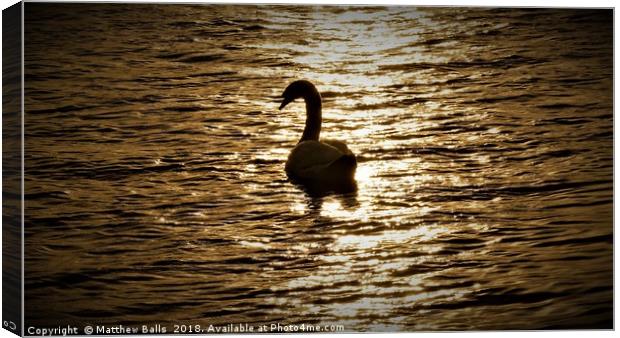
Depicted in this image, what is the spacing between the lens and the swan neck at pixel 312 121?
12.6 m

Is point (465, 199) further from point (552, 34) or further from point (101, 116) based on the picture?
point (101, 116)

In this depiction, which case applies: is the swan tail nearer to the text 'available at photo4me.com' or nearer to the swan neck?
the swan neck

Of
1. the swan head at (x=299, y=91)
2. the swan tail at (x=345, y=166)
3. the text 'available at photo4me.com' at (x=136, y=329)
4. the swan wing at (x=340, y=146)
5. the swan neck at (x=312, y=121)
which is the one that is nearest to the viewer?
the text 'available at photo4me.com' at (x=136, y=329)

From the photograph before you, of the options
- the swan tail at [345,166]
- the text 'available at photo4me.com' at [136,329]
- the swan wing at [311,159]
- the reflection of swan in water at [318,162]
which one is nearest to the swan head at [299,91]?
the reflection of swan in water at [318,162]

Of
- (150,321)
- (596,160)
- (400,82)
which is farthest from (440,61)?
(150,321)

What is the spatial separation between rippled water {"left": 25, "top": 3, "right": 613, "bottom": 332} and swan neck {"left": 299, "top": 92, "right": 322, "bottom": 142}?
35cm

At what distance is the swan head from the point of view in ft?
38.9

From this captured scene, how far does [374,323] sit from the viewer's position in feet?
34.4

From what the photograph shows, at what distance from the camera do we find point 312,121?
42.8 ft

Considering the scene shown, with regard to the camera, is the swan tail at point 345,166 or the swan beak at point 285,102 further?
the swan beak at point 285,102

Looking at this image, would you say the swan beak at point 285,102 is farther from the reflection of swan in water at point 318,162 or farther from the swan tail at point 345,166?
the swan tail at point 345,166

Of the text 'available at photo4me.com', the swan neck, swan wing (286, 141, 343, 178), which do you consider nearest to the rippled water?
the text 'available at photo4me.com'

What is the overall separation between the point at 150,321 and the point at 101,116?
2.04 m

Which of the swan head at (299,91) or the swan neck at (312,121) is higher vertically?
the swan head at (299,91)
